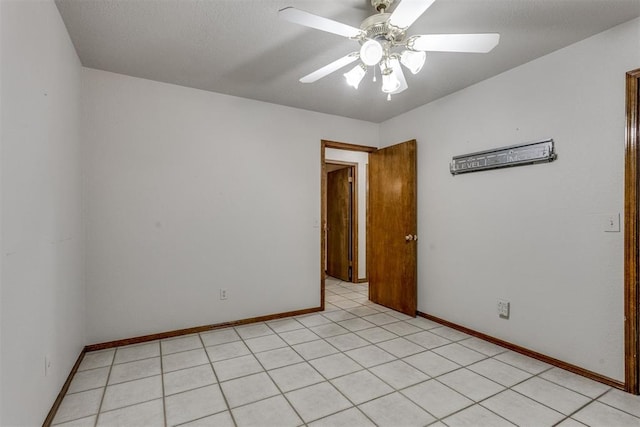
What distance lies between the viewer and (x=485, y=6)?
1.91 m

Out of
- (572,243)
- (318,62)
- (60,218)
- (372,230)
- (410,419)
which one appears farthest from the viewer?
(372,230)

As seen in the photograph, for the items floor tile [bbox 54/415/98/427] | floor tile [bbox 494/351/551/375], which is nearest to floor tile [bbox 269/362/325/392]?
floor tile [bbox 54/415/98/427]

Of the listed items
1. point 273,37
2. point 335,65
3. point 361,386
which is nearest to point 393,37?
point 335,65

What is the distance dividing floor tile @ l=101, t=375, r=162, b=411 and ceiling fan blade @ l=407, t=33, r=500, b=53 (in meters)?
2.72

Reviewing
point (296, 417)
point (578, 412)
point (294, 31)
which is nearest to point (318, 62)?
point (294, 31)

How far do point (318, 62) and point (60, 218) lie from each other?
222 cm

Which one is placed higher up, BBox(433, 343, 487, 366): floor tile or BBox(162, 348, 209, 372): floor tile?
BBox(162, 348, 209, 372): floor tile

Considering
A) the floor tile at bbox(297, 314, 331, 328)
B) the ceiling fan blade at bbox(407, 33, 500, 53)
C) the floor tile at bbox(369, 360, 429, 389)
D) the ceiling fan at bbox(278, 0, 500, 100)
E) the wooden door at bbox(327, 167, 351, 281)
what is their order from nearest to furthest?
the ceiling fan at bbox(278, 0, 500, 100) < the ceiling fan blade at bbox(407, 33, 500, 53) < the floor tile at bbox(369, 360, 429, 389) < the floor tile at bbox(297, 314, 331, 328) < the wooden door at bbox(327, 167, 351, 281)

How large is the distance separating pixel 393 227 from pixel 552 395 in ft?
7.33

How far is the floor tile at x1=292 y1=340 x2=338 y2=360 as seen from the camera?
8.77 feet

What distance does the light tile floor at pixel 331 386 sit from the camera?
→ 1842mm

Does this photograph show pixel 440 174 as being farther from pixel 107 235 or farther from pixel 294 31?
pixel 107 235


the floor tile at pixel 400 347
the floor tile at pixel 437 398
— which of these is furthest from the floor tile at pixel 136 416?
the floor tile at pixel 400 347

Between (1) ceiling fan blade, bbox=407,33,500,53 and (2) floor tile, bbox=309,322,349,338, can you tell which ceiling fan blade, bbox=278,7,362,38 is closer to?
(1) ceiling fan blade, bbox=407,33,500,53
